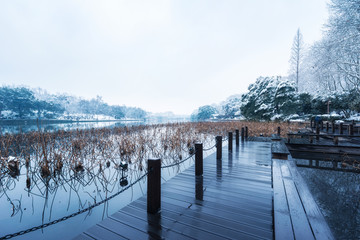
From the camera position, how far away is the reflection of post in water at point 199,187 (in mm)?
2727

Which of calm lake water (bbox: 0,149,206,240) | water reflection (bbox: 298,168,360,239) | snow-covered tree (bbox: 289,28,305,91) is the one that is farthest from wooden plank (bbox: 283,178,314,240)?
snow-covered tree (bbox: 289,28,305,91)

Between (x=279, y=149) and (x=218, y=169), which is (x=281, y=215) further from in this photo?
(x=279, y=149)

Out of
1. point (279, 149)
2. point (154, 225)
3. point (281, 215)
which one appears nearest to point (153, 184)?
point (154, 225)

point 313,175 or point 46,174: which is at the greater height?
point 46,174

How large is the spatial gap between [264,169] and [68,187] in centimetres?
495

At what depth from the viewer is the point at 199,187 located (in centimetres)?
309

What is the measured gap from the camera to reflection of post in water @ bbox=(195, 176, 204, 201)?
2727 mm

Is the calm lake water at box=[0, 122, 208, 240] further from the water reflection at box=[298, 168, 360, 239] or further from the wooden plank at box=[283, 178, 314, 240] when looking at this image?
the water reflection at box=[298, 168, 360, 239]

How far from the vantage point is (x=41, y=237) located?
2354 millimetres

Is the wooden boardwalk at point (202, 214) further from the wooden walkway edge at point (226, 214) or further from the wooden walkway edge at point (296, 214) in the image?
the wooden walkway edge at point (296, 214)

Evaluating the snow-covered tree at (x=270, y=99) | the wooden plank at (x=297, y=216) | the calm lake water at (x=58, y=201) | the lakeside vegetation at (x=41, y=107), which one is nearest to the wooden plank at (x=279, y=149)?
the wooden plank at (x=297, y=216)

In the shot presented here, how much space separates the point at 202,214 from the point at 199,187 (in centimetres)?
90

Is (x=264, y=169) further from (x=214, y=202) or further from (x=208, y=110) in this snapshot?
(x=208, y=110)

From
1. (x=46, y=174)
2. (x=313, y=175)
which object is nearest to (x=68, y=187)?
(x=46, y=174)
